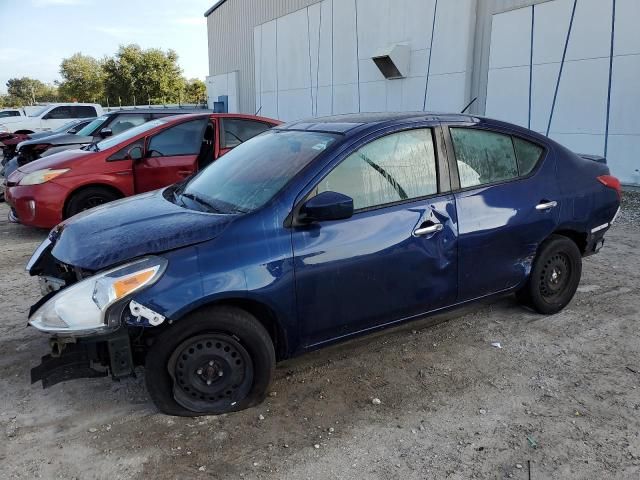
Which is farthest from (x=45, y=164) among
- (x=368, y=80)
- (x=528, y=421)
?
(x=368, y=80)

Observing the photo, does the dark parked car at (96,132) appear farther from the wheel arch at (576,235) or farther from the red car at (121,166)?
the wheel arch at (576,235)

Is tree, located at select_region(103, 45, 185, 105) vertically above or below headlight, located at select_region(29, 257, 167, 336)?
above

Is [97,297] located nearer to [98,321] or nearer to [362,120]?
[98,321]

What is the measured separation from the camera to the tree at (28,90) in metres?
83.6

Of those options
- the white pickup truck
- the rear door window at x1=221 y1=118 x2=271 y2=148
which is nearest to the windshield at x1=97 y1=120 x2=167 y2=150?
the rear door window at x1=221 y1=118 x2=271 y2=148

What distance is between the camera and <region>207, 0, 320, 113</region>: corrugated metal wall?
875 inches

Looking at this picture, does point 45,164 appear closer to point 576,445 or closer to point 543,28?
point 576,445

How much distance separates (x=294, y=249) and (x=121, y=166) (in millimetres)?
4608

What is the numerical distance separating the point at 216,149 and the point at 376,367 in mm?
4257

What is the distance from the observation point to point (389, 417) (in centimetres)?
300

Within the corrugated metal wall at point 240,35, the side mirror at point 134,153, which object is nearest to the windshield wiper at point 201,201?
the side mirror at point 134,153

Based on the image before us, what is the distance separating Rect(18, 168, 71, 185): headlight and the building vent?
9840mm

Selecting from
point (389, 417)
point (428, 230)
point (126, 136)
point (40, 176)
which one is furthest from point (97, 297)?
point (126, 136)

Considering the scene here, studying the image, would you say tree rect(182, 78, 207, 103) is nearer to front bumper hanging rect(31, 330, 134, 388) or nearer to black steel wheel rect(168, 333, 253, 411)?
front bumper hanging rect(31, 330, 134, 388)
